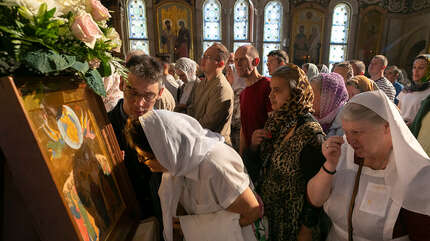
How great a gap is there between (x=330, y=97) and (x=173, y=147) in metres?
1.71

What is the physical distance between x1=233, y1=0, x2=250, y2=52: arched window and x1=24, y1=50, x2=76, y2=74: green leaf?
500 inches

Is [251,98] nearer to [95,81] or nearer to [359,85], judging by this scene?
[359,85]

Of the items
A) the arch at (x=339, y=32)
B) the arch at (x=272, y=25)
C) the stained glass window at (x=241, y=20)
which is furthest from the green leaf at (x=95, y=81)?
the arch at (x=339, y=32)

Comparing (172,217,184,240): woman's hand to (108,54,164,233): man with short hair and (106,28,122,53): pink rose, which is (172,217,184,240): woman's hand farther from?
(106,28,122,53): pink rose

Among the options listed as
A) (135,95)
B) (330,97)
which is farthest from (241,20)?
(135,95)

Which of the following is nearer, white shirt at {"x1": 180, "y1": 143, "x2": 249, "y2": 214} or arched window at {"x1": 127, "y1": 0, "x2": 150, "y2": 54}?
white shirt at {"x1": 180, "y1": 143, "x2": 249, "y2": 214}

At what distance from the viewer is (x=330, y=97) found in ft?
7.24

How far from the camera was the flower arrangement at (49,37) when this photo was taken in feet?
2.30

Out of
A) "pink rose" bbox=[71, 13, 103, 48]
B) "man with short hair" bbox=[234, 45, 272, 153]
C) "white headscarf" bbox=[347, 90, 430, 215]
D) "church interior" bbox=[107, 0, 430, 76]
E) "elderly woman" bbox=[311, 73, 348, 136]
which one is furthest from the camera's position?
"church interior" bbox=[107, 0, 430, 76]

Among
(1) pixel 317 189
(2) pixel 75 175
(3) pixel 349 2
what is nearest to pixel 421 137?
(1) pixel 317 189

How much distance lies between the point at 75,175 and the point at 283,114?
53.7 inches

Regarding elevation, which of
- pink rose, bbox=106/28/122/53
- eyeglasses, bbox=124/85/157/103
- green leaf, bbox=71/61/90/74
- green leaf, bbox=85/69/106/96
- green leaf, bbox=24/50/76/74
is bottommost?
eyeglasses, bbox=124/85/157/103

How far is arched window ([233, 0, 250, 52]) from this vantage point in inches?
499

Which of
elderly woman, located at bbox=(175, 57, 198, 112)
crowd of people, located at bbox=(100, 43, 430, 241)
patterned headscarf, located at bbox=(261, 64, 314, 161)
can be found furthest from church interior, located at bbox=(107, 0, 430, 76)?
crowd of people, located at bbox=(100, 43, 430, 241)
